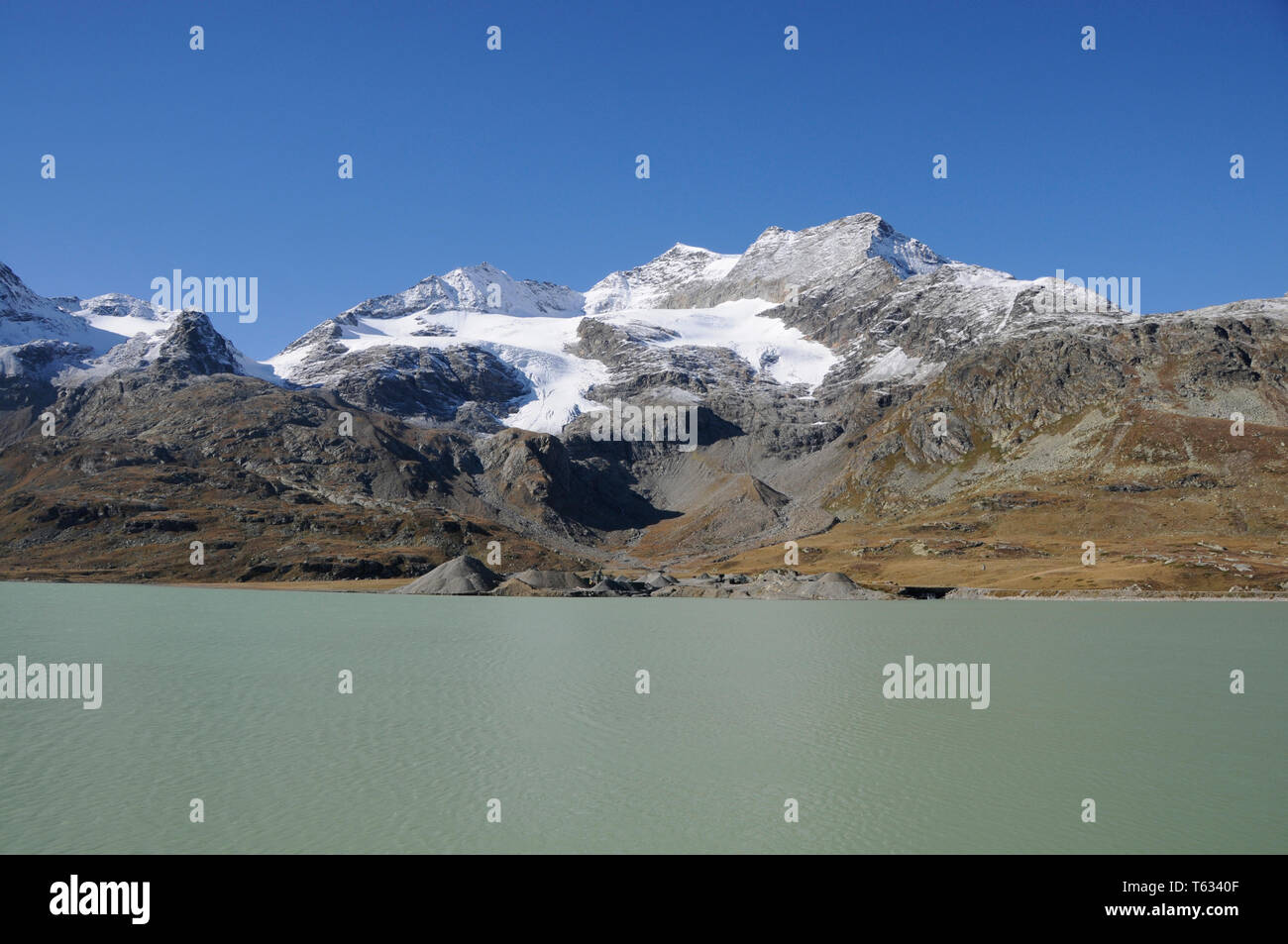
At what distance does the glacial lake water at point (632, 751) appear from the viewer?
21.4 meters

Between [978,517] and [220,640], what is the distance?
587 ft

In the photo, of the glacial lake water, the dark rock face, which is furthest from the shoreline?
the glacial lake water

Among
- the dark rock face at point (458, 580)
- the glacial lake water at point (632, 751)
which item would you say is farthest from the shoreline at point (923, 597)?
the glacial lake water at point (632, 751)

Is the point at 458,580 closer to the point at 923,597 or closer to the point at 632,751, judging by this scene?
the point at 923,597

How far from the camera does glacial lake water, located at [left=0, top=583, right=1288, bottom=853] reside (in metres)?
21.4

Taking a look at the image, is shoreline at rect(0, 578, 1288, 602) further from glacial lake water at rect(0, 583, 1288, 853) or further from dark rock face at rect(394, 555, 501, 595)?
glacial lake water at rect(0, 583, 1288, 853)

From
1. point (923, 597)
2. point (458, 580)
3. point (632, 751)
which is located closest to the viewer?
point (632, 751)

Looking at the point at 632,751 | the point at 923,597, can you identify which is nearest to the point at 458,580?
the point at 923,597

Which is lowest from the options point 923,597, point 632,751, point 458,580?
point 923,597

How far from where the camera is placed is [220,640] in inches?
2447

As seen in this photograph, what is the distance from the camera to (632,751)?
29.7 meters

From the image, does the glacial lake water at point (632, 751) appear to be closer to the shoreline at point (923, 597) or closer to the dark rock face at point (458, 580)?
the shoreline at point (923, 597)
